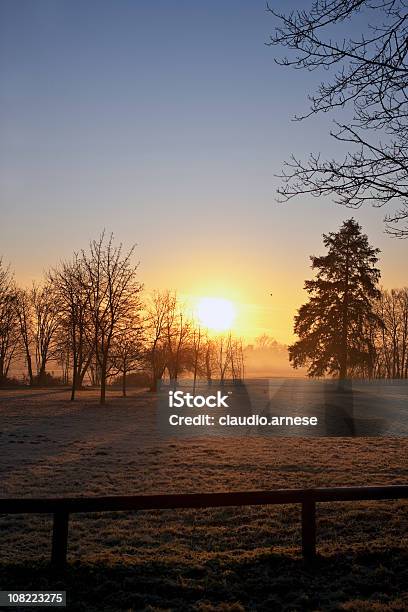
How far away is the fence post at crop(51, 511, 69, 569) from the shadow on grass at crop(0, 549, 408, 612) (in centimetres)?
12

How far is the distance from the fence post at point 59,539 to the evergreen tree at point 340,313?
35.5 metres

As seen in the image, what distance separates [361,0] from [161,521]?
8.48 meters

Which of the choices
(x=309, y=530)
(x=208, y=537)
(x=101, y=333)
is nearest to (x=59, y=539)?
(x=208, y=537)

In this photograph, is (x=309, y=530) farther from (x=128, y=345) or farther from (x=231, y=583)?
(x=128, y=345)

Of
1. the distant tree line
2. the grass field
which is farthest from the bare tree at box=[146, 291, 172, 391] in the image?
the grass field

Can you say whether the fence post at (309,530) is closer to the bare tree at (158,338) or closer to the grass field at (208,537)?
the grass field at (208,537)

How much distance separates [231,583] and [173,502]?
1.02 m

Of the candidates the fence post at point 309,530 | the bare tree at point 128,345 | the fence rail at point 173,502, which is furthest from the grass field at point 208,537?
the bare tree at point 128,345

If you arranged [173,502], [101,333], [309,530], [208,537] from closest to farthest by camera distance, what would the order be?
[173,502] → [309,530] → [208,537] → [101,333]

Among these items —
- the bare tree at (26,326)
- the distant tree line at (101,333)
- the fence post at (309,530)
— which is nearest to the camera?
the fence post at (309,530)

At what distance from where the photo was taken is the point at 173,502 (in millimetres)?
5762

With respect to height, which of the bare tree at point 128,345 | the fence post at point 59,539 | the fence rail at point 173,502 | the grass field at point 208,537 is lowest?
the grass field at point 208,537

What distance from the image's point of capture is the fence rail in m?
5.64

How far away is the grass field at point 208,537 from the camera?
5.27 m
